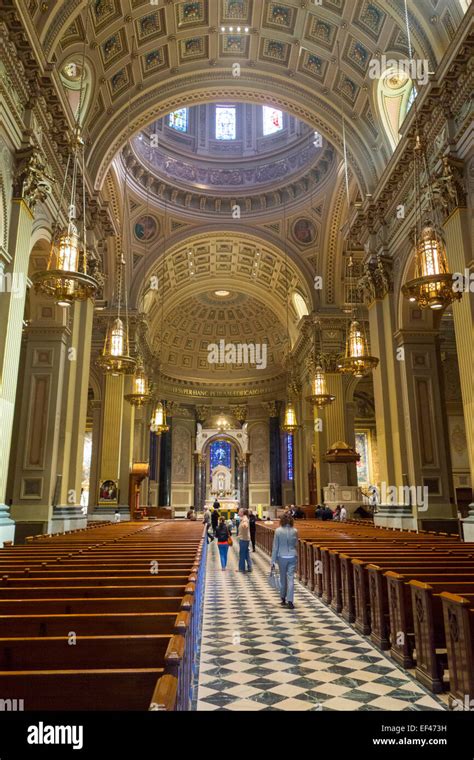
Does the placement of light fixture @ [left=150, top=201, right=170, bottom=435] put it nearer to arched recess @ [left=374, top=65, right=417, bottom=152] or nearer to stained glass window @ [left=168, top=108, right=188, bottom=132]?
stained glass window @ [left=168, top=108, right=188, bottom=132]

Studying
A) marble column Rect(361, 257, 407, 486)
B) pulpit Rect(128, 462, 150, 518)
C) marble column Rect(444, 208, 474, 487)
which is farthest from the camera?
pulpit Rect(128, 462, 150, 518)

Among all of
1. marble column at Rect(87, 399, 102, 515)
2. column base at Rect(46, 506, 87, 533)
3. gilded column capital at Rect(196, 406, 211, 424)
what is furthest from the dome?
column base at Rect(46, 506, 87, 533)

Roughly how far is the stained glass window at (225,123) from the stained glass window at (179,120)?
5.26 feet

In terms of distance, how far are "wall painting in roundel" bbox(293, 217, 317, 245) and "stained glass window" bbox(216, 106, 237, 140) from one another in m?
5.98

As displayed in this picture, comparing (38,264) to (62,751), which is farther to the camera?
(38,264)

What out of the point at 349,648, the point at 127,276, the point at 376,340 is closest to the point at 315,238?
the point at 127,276

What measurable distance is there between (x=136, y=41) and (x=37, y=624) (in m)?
14.1

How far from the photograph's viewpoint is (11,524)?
7969 mm

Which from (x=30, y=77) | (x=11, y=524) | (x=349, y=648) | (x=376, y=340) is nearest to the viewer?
(x=349, y=648)

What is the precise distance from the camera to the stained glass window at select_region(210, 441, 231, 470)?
108 ft

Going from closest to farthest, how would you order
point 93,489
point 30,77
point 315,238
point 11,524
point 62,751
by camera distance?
point 62,751 → point 11,524 → point 30,77 → point 93,489 → point 315,238

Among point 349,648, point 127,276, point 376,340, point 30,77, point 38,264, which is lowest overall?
point 349,648

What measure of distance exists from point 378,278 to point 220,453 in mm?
21618

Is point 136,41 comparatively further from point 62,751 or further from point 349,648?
point 62,751
